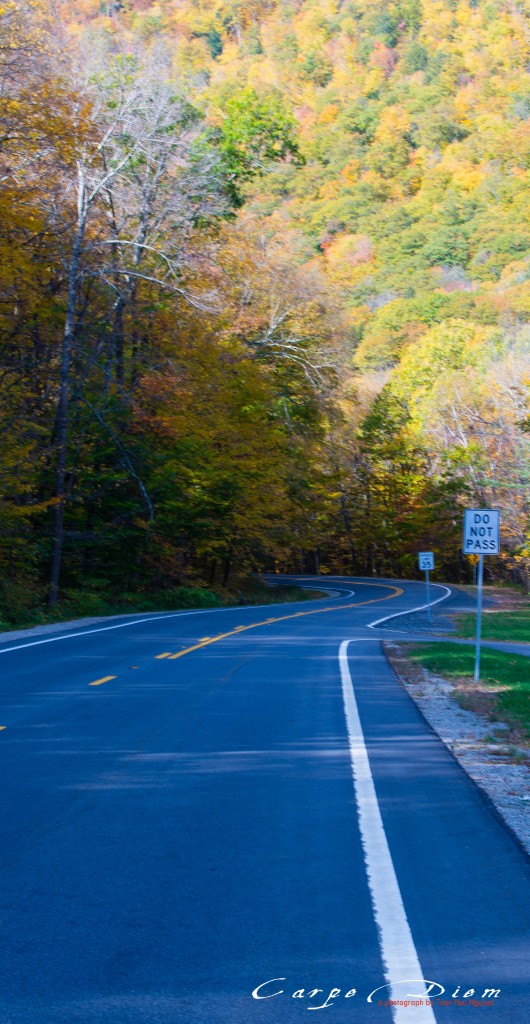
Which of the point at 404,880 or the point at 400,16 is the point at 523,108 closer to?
the point at 400,16

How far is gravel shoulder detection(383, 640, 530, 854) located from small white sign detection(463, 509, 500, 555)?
2.28 metres

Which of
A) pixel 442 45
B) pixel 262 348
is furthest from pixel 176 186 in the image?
pixel 442 45

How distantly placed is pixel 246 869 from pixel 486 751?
4327 mm

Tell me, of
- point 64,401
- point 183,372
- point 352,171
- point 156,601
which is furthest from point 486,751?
point 352,171

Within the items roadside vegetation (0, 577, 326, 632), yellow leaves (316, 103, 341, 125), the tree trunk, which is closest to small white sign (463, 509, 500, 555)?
roadside vegetation (0, 577, 326, 632)

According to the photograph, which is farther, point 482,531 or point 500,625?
point 500,625

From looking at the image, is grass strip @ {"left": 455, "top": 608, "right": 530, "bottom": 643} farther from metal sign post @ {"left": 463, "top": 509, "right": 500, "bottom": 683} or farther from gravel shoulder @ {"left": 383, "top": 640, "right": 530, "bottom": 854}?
gravel shoulder @ {"left": 383, "top": 640, "right": 530, "bottom": 854}

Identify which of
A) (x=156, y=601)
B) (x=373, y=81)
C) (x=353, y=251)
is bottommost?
(x=156, y=601)

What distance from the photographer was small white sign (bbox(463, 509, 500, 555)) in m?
15.8

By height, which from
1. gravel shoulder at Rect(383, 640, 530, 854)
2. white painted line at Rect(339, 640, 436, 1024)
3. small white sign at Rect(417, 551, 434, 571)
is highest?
small white sign at Rect(417, 551, 434, 571)

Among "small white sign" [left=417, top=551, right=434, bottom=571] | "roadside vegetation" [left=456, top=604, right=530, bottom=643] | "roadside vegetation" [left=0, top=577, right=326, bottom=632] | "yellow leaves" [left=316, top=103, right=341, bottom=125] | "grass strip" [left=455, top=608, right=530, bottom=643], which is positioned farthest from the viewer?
"yellow leaves" [left=316, top=103, right=341, bottom=125]

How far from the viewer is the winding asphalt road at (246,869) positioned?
4.24m

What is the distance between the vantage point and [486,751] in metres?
9.52

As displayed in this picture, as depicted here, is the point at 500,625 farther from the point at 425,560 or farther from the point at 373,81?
the point at 373,81
